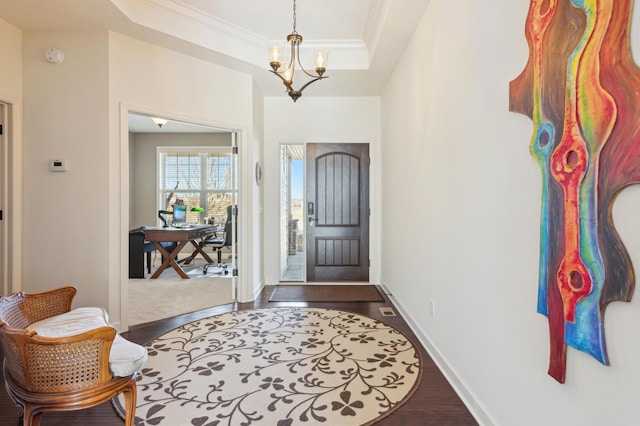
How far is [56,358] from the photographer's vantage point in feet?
4.97

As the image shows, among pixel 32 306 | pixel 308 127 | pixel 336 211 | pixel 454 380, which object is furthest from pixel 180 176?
pixel 454 380

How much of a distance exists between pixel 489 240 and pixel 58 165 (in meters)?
3.47

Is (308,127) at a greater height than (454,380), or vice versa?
(308,127)

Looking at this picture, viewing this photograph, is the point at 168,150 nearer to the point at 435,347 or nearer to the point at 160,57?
the point at 160,57

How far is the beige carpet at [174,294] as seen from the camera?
3.64 m

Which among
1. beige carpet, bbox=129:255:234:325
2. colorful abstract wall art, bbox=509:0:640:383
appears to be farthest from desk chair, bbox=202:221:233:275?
colorful abstract wall art, bbox=509:0:640:383

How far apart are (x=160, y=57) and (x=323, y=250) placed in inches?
125

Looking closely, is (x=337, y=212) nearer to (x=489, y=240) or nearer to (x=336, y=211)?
(x=336, y=211)

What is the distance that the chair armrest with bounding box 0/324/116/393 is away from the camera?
4.92 ft

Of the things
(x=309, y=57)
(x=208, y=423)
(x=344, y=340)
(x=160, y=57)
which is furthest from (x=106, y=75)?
(x=344, y=340)

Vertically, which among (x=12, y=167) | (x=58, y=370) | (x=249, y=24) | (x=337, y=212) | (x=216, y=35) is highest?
(x=249, y=24)

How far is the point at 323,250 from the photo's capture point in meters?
5.02

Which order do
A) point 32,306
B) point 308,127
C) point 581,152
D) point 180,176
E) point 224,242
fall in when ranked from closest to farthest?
point 581,152
point 32,306
point 308,127
point 224,242
point 180,176

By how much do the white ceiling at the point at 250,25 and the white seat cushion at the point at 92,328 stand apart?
2310 millimetres
